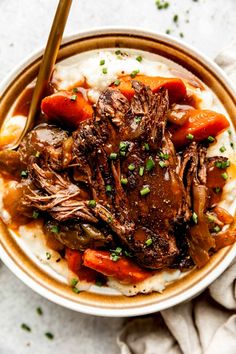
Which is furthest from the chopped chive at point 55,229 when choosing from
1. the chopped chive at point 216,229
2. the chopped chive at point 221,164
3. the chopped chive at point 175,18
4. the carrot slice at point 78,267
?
the chopped chive at point 175,18

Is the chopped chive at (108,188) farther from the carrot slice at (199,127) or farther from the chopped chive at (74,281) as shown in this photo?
the chopped chive at (74,281)

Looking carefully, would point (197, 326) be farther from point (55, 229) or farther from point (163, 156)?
point (163, 156)

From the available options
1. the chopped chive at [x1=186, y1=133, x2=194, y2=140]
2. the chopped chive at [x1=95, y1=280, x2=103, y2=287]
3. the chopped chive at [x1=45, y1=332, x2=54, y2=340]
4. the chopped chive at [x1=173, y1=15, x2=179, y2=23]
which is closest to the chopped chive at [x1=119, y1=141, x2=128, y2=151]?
the chopped chive at [x1=186, y1=133, x2=194, y2=140]

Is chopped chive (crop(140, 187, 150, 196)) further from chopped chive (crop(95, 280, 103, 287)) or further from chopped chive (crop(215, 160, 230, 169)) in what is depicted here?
chopped chive (crop(95, 280, 103, 287))

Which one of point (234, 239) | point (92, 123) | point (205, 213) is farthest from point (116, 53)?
point (234, 239)

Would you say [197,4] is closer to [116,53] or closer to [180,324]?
[116,53]

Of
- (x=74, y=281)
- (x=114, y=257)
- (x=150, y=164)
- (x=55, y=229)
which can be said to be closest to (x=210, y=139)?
(x=150, y=164)
